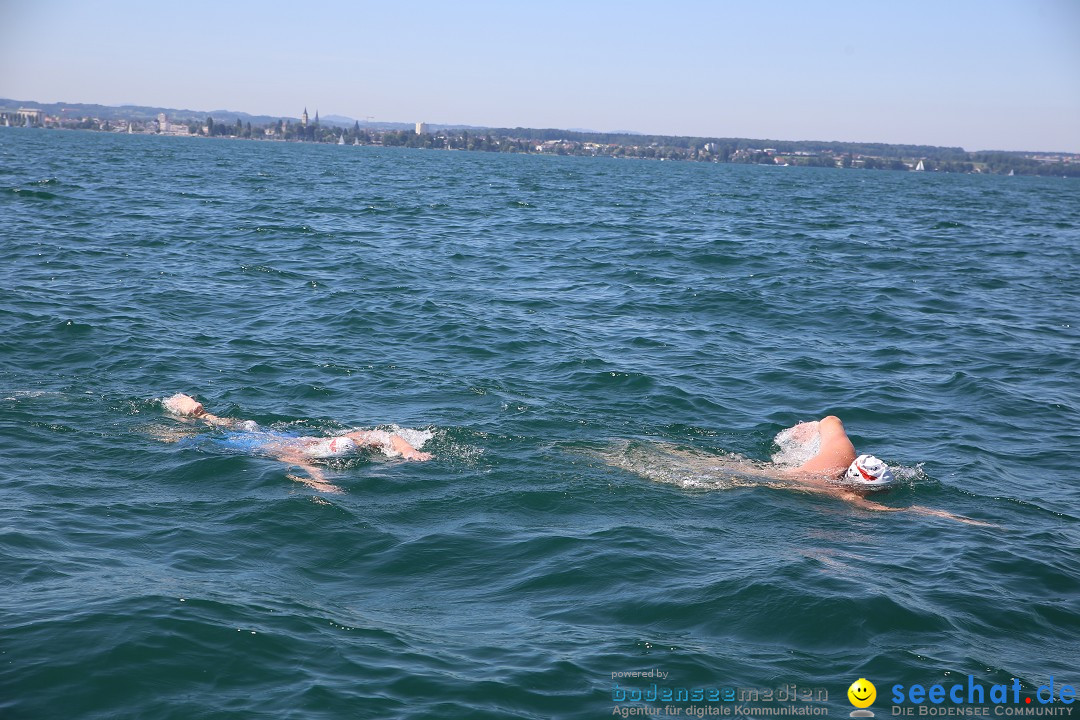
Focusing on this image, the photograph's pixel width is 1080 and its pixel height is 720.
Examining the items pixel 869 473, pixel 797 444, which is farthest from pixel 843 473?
pixel 797 444

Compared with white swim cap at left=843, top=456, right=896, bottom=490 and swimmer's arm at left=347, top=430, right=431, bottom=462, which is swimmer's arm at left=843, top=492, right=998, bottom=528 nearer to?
white swim cap at left=843, top=456, right=896, bottom=490

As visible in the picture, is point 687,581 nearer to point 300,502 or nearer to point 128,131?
point 300,502

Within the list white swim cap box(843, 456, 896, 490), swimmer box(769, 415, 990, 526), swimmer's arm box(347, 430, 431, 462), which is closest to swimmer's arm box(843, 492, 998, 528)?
swimmer box(769, 415, 990, 526)

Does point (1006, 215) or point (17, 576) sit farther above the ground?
point (1006, 215)

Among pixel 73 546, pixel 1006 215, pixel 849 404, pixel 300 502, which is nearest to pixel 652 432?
pixel 849 404

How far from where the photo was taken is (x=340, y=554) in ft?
28.2

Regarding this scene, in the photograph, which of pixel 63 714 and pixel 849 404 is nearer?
pixel 63 714

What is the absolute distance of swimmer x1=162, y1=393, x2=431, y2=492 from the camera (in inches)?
430

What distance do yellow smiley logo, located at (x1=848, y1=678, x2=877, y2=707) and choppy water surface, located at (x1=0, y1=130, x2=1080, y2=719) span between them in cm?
8

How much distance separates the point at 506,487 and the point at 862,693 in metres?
4.92

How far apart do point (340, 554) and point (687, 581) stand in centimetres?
335

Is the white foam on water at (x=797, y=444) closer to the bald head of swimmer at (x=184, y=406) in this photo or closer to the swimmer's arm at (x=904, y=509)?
the swimmer's arm at (x=904, y=509)

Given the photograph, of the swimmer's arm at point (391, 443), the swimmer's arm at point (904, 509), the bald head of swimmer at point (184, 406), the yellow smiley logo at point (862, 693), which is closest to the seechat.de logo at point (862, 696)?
the yellow smiley logo at point (862, 693)

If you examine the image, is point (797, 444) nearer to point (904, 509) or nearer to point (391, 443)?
point (904, 509)
